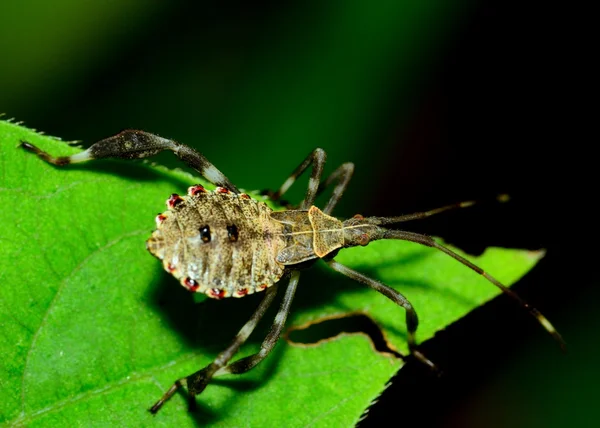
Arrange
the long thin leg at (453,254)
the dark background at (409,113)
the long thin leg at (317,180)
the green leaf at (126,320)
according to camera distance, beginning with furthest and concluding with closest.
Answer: the dark background at (409,113) < the long thin leg at (317,180) < the long thin leg at (453,254) < the green leaf at (126,320)

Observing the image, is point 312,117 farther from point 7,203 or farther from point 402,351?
point 7,203

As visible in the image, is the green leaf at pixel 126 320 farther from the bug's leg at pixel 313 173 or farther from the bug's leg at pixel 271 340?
the bug's leg at pixel 313 173

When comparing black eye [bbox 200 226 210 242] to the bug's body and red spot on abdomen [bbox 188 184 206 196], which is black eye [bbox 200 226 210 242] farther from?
red spot on abdomen [bbox 188 184 206 196]

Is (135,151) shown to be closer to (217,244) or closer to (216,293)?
(217,244)

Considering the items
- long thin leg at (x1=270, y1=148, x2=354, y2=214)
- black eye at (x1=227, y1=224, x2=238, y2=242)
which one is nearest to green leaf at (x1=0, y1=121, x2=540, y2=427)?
black eye at (x1=227, y1=224, x2=238, y2=242)

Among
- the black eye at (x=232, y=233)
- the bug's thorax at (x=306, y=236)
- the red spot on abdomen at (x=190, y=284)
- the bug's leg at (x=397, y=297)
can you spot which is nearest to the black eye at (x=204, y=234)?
the black eye at (x=232, y=233)

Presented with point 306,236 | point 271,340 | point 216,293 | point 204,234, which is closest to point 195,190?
point 204,234

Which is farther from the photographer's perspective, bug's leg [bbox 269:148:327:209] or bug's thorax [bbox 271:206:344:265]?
bug's leg [bbox 269:148:327:209]

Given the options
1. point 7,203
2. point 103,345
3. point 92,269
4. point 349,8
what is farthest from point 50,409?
point 349,8
